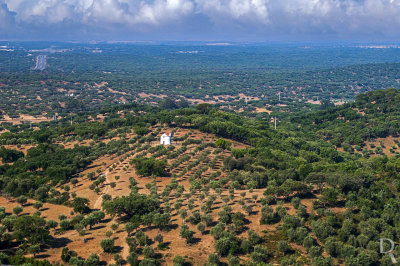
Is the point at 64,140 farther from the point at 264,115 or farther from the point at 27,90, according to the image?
the point at 27,90

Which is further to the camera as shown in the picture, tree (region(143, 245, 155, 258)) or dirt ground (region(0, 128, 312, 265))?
dirt ground (region(0, 128, 312, 265))

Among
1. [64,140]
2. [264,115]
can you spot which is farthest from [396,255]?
[264,115]

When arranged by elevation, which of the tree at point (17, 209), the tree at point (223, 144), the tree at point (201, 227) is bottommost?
the tree at point (17, 209)

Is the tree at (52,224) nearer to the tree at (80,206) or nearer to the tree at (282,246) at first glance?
the tree at (80,206)

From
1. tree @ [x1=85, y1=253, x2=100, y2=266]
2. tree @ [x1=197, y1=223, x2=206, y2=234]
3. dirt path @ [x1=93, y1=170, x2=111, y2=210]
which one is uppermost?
tree @ [x1=197, y1=223, x2=206, y2=234]

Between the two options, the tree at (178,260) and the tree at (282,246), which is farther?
the tree at (282,246)

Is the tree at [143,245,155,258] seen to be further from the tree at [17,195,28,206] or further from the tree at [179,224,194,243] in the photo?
the tree at [17,195,28,206]

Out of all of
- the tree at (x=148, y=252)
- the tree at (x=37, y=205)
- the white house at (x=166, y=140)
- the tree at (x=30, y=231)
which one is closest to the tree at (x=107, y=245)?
the tree at (x=148, y=252)

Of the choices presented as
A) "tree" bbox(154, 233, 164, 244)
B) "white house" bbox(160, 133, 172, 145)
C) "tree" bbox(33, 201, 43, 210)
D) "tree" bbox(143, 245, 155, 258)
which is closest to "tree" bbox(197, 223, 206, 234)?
"tree" bbox(154, 233, 164, 244)

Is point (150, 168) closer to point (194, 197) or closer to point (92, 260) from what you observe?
point (194, 197)

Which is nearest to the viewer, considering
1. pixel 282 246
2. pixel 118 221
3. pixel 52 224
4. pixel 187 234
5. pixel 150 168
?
pixel 282 246

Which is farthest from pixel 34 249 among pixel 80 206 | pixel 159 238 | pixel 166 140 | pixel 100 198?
pixel 166 140
